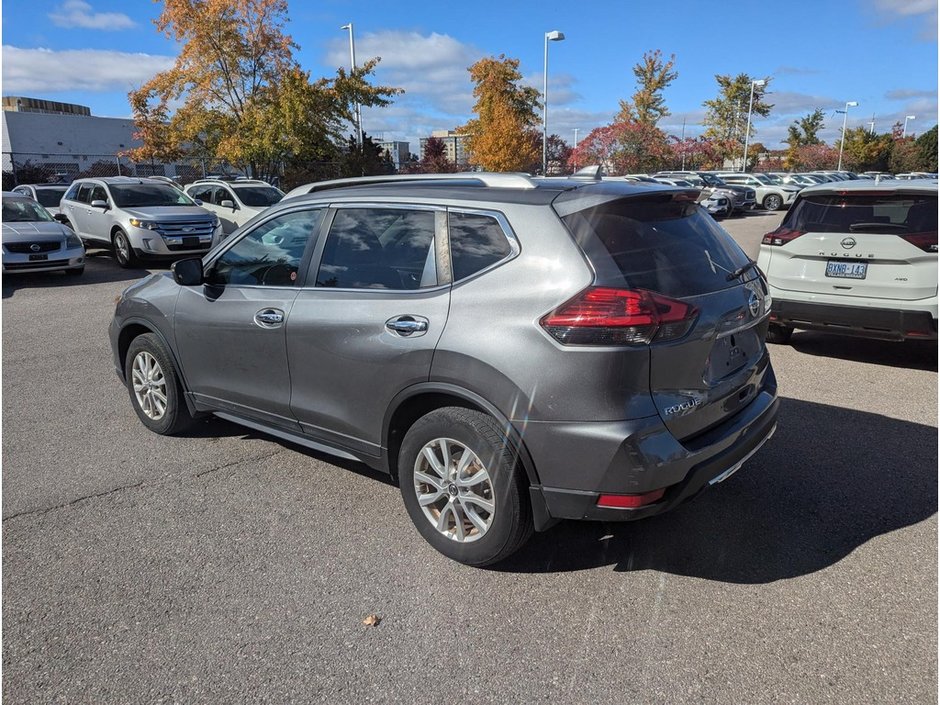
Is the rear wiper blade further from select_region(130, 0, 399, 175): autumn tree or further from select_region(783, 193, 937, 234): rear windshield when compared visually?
select_region(130, 0, 399, 175): autumn tree

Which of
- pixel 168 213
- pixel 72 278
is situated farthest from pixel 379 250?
pixel 168 213

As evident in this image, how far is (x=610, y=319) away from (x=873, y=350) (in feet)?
19.0

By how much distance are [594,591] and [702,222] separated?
6.21ft

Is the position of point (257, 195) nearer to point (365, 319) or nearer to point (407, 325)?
point (365, 319)

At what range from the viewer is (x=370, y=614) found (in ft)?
9.49

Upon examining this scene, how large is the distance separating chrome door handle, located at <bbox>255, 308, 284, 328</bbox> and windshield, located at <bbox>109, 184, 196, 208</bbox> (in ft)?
40.5

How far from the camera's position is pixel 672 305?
2850 mm

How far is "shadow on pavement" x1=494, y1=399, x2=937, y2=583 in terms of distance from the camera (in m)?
3.24

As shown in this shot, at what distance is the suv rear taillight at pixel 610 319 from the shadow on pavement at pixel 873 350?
16.5ft

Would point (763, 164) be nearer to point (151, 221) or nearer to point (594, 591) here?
point (151, 221)

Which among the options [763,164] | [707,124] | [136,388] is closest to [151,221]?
[136,388]

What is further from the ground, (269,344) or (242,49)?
(242,49)

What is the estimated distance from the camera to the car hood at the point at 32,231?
12.0 m

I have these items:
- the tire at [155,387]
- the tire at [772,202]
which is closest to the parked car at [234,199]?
the tire at [155,387]
